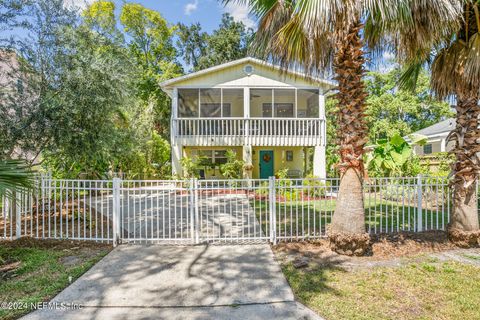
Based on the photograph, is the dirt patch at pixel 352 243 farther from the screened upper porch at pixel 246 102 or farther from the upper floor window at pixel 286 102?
the upper floor window at pixel 286 102

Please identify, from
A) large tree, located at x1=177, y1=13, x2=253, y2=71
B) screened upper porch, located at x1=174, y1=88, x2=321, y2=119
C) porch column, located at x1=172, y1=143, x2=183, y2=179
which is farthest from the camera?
large tree, located at x1=177, y1=13, x2=253, y2=71

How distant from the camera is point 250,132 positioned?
51.0 feet

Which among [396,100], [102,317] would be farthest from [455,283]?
[396,100]

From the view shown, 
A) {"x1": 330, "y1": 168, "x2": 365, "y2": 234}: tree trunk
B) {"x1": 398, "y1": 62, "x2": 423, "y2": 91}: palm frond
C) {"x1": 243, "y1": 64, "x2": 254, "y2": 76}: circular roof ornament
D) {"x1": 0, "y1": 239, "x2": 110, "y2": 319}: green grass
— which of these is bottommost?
{"x1": 0, "y1": 239, "x2": 110, "y2": 319}: green grass

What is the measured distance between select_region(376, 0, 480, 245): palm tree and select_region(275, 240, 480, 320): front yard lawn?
0.86 m

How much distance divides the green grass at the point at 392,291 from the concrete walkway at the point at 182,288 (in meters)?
0.34

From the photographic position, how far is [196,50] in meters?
34.9

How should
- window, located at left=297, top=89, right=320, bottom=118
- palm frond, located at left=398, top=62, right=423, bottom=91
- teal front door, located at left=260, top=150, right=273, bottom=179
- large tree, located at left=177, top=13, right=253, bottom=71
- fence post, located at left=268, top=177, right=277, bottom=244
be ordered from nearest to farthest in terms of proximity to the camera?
1. fence post, located at left=268, top=177, right=277, bottom=244
2. palm frond, located at left=398, top=62, right=423, bottom=91
3. window, located at left=297, top=89, right=320, bottom=118
4. teal front door, located at left=260, top=150, right=273, bottom=179
5. large tree, located at left=177, top=13, right=253, bottom=71

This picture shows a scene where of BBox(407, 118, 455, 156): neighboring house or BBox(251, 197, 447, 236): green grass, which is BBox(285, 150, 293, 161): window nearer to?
BBox(407, 118, 455, 156): neighboring house

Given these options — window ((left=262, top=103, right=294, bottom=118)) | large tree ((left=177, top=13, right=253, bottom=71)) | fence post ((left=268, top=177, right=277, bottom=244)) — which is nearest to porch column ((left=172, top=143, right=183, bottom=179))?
window ((left=262, top=103, right=294, bottom=118))

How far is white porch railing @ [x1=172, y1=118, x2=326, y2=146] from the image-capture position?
15.5 m

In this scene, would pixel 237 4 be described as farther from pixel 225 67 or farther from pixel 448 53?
pixel 225 67

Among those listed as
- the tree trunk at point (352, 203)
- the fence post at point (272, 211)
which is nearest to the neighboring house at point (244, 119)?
the fence post at point (272, 211)

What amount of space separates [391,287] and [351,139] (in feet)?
8.48
